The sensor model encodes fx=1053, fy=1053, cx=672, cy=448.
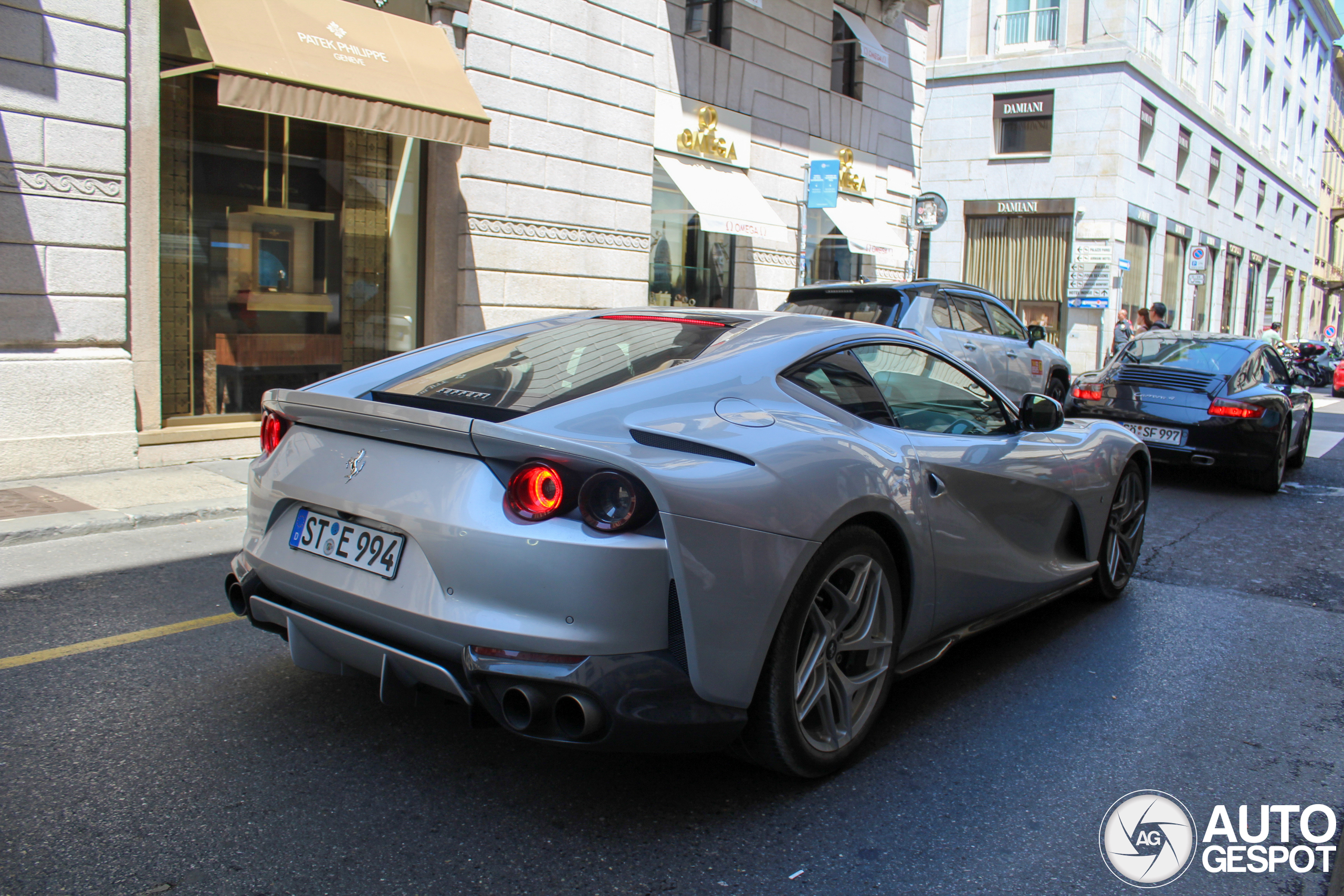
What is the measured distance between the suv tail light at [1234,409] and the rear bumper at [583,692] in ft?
25.4

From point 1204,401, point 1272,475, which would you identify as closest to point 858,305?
point 1204,401

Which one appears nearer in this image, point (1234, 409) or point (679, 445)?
point (679, 445)

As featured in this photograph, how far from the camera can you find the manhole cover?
21.5ft

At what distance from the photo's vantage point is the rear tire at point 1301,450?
10.8 m

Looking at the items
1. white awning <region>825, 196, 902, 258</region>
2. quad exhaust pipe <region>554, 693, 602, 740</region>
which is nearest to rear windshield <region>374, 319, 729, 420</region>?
quad exhaust pipe <region>554, 693, 602, 740</region>

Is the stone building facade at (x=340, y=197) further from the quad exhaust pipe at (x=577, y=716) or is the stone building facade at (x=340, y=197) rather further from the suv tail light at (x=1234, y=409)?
the suv tail light at (x=1234, y=409)

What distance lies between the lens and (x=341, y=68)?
30.8 ft

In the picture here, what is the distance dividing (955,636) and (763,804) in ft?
3.88

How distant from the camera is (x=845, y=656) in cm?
326

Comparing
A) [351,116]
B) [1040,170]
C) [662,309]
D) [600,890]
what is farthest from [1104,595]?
[1040,170]

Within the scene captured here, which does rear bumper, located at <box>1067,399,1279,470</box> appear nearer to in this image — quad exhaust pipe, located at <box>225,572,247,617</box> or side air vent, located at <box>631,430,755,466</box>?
side air vent, located at <box>631,430,755,466</box>

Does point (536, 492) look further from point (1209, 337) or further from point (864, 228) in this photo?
point (864, 228)

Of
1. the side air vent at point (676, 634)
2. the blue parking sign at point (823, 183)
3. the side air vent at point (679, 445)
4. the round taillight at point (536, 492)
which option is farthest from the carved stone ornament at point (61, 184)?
the blue parking sign at point (823, 183)

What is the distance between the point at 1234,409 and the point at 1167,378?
0.65 meters
